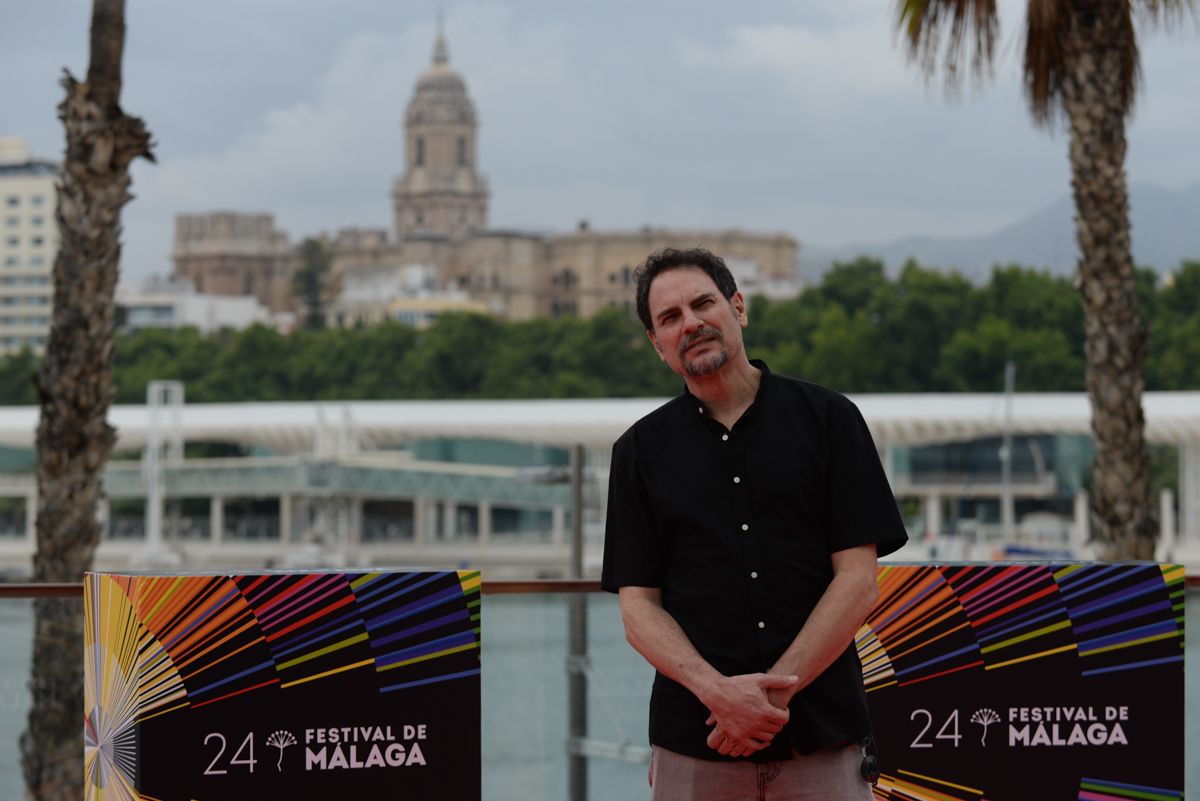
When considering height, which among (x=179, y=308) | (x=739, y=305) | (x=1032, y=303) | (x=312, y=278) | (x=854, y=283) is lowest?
(x=739, y=305)

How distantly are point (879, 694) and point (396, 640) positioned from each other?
3.14 ft

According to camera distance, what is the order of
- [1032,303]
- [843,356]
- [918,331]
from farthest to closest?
1. [918,331]
2. [843,356]
3. [1032,303]

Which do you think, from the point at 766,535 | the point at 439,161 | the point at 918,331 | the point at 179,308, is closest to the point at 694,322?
the point at 766,535

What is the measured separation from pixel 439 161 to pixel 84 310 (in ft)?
512

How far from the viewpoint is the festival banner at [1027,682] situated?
133 inches

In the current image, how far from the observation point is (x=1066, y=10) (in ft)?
26.4

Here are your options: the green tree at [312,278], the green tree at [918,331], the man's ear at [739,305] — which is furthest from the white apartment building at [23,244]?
the man's ear at [739,305]

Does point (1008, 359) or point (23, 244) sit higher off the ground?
point (23, 244)

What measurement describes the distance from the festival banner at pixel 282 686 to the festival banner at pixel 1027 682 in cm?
84

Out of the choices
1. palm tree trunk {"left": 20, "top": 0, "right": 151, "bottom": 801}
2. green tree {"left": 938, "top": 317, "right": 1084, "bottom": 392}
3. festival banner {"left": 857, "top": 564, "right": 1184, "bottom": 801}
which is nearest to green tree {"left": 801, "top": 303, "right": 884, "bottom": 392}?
green tree {"left": 938, "top": 317, "right": 1084, "bottom": 392}

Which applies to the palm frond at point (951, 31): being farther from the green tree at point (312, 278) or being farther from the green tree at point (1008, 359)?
the green tree at point (312, 278)

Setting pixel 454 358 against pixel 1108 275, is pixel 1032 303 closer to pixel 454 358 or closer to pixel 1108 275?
pixel 454 358

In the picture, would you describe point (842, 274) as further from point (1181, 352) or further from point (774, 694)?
point (774, 694)

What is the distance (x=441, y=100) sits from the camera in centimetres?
16125
